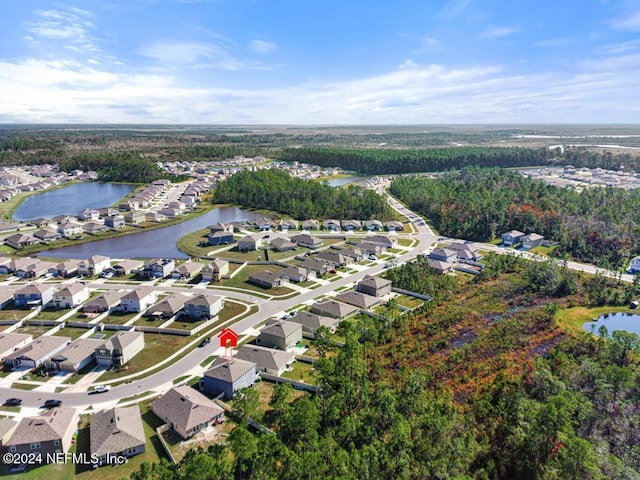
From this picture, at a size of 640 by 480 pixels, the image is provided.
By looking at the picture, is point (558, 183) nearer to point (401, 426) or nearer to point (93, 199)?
point (401, 426)

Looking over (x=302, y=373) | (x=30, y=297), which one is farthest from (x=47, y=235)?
(x=302, y=373)

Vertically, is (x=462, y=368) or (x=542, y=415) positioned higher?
(x=542, y=415)

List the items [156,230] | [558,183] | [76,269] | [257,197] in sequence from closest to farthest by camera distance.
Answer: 1. [76,269]
2. [156,230]
3. [257,197]
4. [558,183]

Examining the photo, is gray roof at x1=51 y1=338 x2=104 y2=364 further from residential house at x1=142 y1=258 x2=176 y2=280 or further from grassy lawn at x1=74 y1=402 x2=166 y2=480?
residential house at x1=142 y1=258 x2=176 y2=280

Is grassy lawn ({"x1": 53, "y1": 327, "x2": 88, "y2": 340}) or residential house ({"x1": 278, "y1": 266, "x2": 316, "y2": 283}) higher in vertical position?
residential house ({"x1": 278, "y1": 266, "x2": 316, "y2": 283})

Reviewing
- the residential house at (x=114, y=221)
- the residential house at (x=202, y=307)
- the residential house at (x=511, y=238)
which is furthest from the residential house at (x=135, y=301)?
the residential house at (x=511, y=238)

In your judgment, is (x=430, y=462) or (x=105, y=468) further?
(x=105, y=468)

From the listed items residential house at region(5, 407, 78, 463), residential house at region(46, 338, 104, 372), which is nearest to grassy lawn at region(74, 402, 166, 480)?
residential house at region(5, 407, 78, 463)

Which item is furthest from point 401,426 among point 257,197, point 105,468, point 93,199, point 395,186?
point 93,199

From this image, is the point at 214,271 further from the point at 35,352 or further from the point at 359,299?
the point at 35,352
